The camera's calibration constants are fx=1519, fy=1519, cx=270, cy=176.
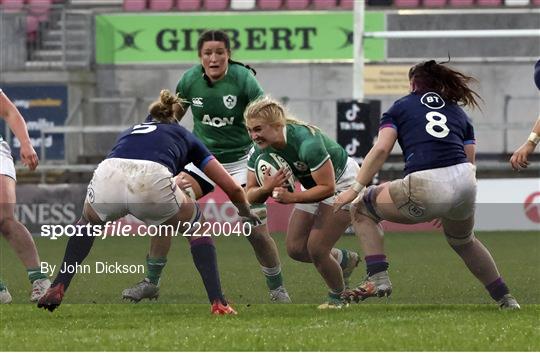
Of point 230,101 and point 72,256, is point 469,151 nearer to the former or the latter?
point 230,101

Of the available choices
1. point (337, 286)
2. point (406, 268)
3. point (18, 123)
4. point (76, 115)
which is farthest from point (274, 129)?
point (76, 115)

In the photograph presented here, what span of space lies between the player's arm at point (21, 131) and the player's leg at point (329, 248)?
1973mm

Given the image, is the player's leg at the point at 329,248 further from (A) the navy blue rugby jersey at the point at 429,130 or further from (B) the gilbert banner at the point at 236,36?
(B) the gilbert banner at the point at 236,36

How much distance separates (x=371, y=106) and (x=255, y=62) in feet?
22.6

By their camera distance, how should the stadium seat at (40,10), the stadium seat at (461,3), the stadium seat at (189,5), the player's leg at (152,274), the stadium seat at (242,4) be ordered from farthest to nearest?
the stadium seat at (189,5) < the stadium seat at (242,4) < the stadium seat at (461,3) < the stadium seat at (40,10) < the player's leg at (152,274)

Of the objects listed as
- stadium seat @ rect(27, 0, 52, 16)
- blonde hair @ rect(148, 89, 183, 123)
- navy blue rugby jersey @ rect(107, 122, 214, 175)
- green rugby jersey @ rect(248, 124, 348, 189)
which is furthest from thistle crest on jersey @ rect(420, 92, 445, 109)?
stadium seat @ rect(27, 0, 52, 16)

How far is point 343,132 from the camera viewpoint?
67.4 ft

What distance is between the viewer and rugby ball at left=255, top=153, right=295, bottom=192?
9.98m

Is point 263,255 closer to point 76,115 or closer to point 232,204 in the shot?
point 232,204

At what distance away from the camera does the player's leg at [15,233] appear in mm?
10516

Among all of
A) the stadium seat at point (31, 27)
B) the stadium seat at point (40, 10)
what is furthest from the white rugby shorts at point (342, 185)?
the stadium seat at point (31, 27)

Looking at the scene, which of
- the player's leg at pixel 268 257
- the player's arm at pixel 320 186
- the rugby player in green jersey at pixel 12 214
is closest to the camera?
the player's arm at pixel 320 186

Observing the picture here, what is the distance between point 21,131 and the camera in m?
10.5

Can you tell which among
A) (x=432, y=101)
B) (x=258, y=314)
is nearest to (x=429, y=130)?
(x=432, y=101)
